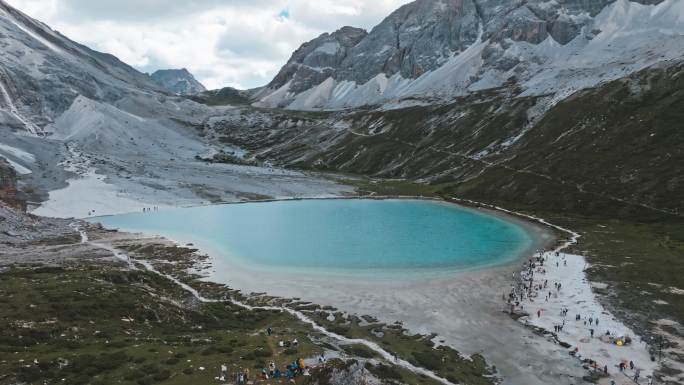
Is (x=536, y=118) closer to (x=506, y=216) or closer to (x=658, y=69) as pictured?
(x=658, y=69)

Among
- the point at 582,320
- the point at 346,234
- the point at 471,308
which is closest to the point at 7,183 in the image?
the point at 346,234

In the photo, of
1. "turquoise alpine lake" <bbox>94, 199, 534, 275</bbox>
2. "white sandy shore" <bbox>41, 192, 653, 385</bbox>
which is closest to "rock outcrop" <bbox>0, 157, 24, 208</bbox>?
"turquoise alpine lake" <bbox>94, 199, 534, 275</bbox>

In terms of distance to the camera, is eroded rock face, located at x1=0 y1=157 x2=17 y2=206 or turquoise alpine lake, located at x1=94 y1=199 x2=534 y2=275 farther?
eroded rock face, located at x1=0 y1=157 x2=17 y2=206

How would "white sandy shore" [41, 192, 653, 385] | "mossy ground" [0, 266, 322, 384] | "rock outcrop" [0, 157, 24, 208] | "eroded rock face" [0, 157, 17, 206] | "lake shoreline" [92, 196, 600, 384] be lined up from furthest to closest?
"eroded rock face" [0, 157, 17, 206] → "rock outcrop" [0, 157, 24, 208] → "lake shoreline" [92, 196, 600, 384] → "white sandy shore" [41, 192, 653, 385] → "mossy ground" [0, 266, 322, 384]

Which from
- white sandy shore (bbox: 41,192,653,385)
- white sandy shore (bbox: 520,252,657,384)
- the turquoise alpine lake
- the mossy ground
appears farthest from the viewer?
the turquoise alpine lake

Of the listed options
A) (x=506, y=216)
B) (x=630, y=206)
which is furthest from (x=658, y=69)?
(x=506, y=216)

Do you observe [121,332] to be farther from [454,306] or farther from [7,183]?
[7,183]

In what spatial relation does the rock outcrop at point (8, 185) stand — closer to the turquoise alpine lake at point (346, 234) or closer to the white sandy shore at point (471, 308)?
the turquoise alpine lake at point (346, 234)

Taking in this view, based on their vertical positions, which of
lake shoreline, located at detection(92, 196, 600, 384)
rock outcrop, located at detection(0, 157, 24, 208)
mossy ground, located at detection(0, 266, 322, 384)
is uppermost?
rock outcrop, located at detection(0, 157, 24, 208)

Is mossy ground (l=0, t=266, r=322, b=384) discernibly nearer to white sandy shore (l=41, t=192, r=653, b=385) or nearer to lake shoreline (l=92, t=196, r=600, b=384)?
lake shoreline (l=92, t=196, r=600, b=384)
